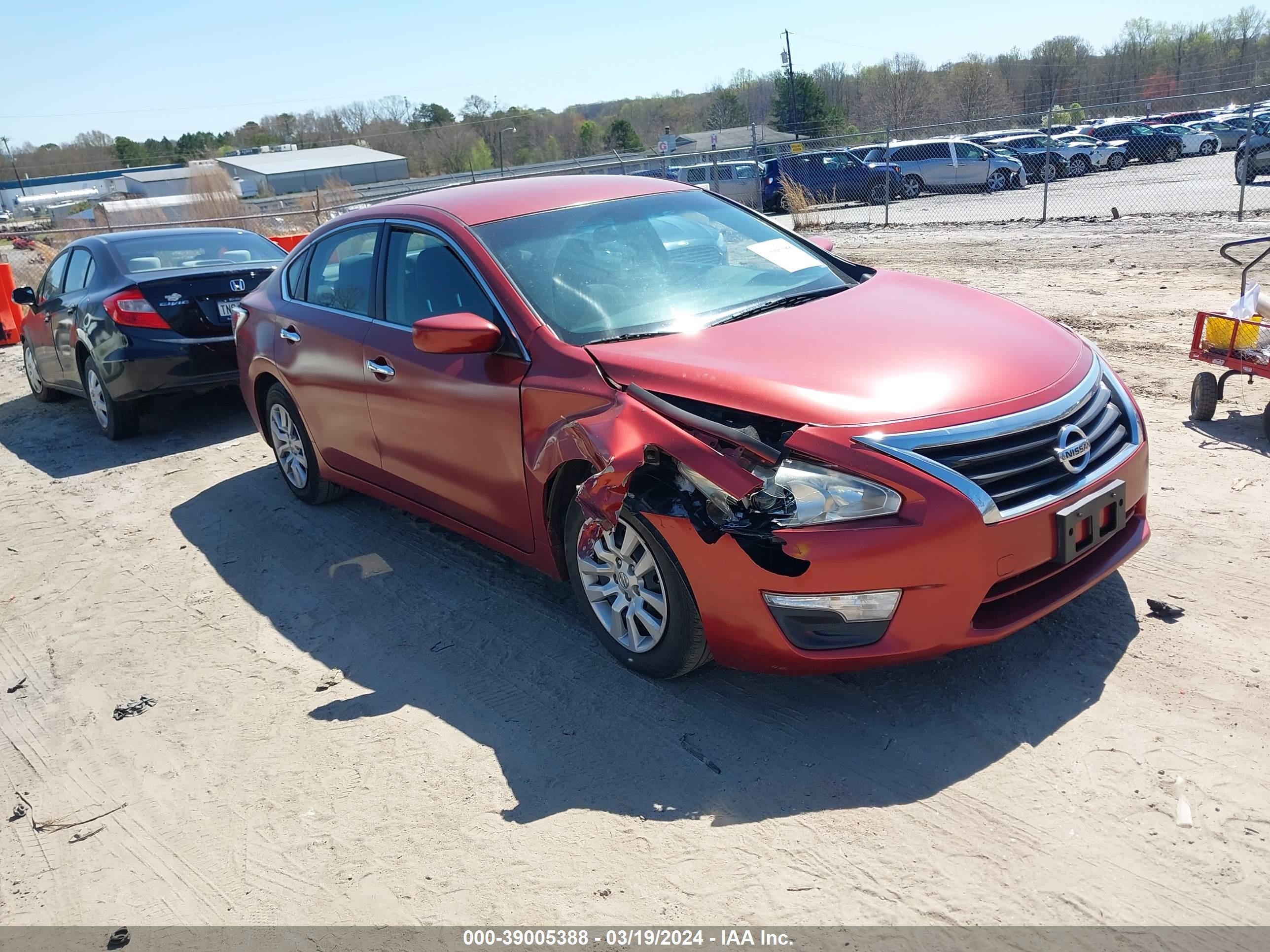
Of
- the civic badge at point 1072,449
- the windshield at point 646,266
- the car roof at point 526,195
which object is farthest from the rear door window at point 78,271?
the civic badge at point 1072,449

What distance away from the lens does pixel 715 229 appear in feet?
15.6

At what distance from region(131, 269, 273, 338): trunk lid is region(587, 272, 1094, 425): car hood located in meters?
5.27

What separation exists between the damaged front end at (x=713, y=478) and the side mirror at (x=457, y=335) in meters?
0.61

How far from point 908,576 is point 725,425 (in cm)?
76

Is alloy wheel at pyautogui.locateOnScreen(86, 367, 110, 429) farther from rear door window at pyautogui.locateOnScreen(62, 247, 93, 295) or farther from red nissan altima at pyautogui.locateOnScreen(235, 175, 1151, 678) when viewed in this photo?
red nissan altima at pyautogui.locateOnScreen(235, 175, 1151, 678)

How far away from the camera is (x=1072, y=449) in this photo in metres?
3.26

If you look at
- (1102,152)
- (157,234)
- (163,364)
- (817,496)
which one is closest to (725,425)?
(817,496)

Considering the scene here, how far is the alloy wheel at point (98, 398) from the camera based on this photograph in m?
8.15

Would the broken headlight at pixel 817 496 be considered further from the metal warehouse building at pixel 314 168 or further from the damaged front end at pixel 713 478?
the metal warehouse building at pixel 314 168

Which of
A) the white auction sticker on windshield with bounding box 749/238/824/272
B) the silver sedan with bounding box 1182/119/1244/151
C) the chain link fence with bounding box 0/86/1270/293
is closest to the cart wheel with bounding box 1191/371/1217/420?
the white auction sticker on windshield with bounding box 749/238/824/272

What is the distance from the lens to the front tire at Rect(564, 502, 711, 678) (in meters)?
3.40

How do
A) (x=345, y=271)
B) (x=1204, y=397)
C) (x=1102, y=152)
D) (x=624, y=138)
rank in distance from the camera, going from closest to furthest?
(x=345, y=271) < (x=1204, y=397) < (x=1102, y=152) < (x=624, y=138)

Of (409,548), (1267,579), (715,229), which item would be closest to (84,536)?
(409,548)

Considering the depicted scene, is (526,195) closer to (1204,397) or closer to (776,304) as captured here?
(776,304)
